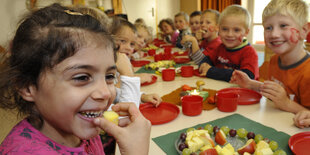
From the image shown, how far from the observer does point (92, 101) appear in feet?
2.50

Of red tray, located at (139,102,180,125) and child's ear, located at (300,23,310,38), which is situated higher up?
child's ear, located at (300,23,310,38)

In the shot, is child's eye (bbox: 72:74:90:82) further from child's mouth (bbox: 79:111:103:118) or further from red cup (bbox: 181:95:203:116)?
red cup (bbox: 181:95:203:116)

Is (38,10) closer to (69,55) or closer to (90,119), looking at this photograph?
(69,55)

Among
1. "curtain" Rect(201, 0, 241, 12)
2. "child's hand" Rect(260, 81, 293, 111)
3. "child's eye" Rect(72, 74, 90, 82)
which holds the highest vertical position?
"curtain" Rect(201, 0, 241, 12)

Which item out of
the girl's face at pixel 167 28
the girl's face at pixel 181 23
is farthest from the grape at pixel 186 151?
the girl's face at pixel 167 28

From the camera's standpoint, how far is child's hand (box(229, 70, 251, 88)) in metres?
1.67

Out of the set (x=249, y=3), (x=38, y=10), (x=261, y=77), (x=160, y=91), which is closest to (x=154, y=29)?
(x=249, y=3)

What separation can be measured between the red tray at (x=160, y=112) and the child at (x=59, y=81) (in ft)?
1.40

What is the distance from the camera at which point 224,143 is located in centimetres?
103

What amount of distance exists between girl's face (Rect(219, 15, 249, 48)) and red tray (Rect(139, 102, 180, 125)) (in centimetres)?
113

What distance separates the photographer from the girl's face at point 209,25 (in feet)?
9.69

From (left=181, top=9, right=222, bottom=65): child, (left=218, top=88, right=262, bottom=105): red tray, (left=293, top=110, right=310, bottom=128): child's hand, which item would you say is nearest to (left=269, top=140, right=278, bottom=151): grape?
(left=293, top=110, right=310, bottom=128): child's hand

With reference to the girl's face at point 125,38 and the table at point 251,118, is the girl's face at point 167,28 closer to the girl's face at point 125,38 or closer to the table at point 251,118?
the girl's face at point 125,38

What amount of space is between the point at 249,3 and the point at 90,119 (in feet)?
22.6
